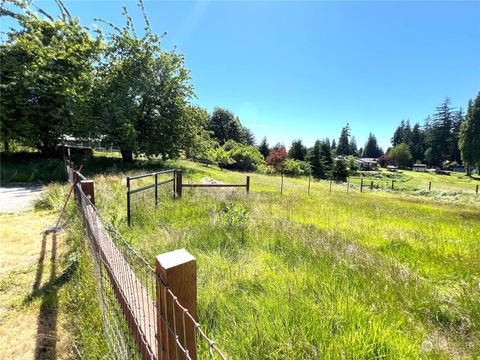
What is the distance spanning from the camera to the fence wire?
121 cm

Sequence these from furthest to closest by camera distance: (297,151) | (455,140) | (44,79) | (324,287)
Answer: (455,140) → (297,151) → (44,79) → (324,287)

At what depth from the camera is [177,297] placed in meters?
1.16

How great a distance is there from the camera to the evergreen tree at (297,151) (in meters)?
45.7

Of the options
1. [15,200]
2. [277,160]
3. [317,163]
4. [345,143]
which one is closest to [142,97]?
[15,200]

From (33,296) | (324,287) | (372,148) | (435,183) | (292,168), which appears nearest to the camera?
(324,287)

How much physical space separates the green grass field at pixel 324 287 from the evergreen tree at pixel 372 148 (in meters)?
110

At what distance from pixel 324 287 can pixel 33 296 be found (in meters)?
4.20

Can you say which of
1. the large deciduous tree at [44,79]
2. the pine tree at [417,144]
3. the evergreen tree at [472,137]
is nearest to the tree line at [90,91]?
the large deciduous tree at [44,79]

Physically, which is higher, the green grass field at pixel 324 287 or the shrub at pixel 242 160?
the shrub at pixel 242 160

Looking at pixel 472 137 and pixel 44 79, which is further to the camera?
pixel 472 137

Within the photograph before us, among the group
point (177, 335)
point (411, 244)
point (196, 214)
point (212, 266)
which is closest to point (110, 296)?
point (212, 266)

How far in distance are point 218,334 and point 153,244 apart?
7.52 ft

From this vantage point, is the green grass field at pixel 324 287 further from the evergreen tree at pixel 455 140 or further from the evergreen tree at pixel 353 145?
the evergreen tree at pixel 353 145

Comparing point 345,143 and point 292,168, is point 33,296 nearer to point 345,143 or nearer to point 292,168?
point 292,168
